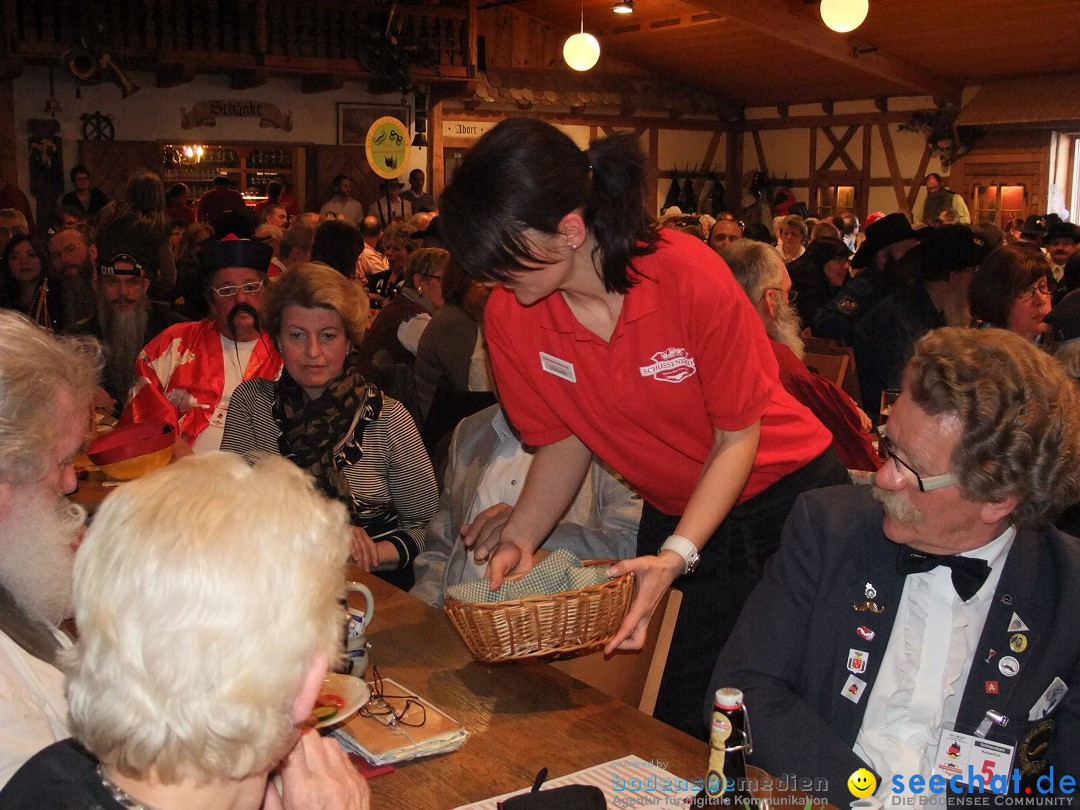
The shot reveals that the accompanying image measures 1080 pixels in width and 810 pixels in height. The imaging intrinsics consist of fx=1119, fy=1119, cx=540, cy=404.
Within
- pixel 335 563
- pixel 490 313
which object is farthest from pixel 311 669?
pixel 490 313

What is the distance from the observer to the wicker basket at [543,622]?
1776 millimetres

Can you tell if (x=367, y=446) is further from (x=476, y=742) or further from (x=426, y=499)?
(x=476, y=742)

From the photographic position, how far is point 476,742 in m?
1.79

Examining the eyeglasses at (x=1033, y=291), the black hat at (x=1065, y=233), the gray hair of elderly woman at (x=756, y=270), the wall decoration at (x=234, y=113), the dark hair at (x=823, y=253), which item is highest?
the wall decoration at (x=234, y=113)

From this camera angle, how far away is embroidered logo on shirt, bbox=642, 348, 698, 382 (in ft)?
7.68

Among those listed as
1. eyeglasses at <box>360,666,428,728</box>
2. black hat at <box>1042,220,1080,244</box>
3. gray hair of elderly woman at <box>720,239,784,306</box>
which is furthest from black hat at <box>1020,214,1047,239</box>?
eyeglasses at <box>360,666,428,728</box>

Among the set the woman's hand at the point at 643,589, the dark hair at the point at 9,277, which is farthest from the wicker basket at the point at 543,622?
the dark hair at the point at 9,277

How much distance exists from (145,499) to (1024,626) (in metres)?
1.42

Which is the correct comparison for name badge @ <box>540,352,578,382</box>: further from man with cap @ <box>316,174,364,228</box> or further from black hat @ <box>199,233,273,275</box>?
man with cap @ <box>316,174,364,228</box>

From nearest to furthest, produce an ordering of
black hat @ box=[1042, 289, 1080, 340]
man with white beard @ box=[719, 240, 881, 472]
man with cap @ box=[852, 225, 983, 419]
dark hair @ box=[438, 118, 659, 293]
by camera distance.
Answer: dark hair @ box=[438, 118, 659, 293], man with white beard @ box=[719, 240, 881, 472], black hat @ box=[1042, 289, 1080, 340], man with cap @ box=[852, 225, 983, 419]

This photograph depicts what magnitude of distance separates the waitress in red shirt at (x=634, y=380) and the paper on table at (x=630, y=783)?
0.24 metres

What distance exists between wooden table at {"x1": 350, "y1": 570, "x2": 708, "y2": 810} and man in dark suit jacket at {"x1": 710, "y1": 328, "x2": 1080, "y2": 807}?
0.25 metres

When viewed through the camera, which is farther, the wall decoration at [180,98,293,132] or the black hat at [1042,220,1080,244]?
the wall decoration at [180,98,293,132]

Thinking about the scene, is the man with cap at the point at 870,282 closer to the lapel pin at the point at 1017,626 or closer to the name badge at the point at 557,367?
the name badge at the point at 557,367
